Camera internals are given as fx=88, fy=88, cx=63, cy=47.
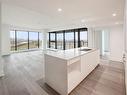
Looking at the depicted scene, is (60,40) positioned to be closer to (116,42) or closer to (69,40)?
(69,40)

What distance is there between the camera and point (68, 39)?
30.2 ft

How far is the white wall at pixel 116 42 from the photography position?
5.39 meters

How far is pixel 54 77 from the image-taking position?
7.80 ft

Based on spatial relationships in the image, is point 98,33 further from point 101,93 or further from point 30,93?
point 30,93

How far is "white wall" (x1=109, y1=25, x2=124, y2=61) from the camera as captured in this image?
539 centimetres

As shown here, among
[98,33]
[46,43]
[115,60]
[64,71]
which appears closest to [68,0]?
[64,71]

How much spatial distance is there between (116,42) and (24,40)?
29.2 ft

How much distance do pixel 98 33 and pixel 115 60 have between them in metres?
2.63

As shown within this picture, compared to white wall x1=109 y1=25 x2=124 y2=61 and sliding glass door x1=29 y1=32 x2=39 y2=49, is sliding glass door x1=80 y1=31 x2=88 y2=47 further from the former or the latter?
sliding glass door x1=29 y1=32 x2=39 y2=49

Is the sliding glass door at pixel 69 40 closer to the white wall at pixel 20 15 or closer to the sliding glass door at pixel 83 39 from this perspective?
the sliding glass door at pixel 83 39

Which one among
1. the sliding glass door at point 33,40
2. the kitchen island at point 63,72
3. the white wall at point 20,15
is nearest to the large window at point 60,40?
the sliding glass door at point 33,40

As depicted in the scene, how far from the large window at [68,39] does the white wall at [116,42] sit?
218 centimetres

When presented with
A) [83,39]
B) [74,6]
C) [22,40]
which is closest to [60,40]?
[83,39]

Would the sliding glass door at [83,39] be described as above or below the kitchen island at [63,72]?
above
